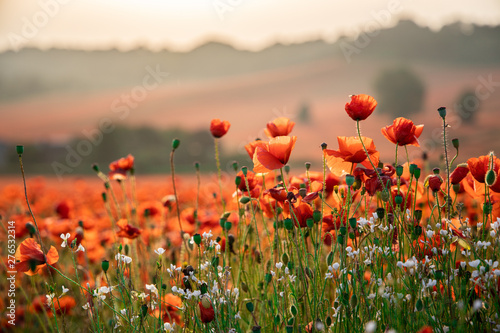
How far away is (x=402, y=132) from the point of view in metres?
1.66

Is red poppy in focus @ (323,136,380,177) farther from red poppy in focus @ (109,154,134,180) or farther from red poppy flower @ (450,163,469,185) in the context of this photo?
red poppy in focus @ (109,154,134,180)

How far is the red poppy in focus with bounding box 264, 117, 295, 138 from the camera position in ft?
6.50

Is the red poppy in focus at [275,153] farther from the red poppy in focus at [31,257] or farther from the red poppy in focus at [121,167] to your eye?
the red poppy in focus at [121,167]

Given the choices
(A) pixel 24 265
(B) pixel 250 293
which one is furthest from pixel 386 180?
(A) pixel 24 265

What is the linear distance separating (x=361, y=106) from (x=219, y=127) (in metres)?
0.71

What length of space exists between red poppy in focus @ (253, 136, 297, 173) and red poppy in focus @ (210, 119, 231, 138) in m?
0.49

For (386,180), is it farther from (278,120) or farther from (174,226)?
(174,226)

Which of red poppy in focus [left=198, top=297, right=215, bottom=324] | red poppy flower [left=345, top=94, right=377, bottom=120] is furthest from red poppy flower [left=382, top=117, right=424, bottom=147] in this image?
red poppy in focus [left=198, top=297, right=215, bottom=324]

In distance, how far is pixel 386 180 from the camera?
1606 millimetres

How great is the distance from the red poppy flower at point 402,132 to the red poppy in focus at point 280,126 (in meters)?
0.44

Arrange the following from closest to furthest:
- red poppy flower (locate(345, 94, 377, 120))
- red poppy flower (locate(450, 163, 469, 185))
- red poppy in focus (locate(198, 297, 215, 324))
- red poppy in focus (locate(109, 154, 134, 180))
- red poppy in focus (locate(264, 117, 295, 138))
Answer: red poppy in focus (locate(198, 297, 215, 324)), red poppy flower (locate(345, 94, 377, 120)), red poppy flower (locate(450, 163, 469, 185)), red poppy in focus (locate(264, 117, 295, 138)), red poppy in focus (locate(109, 154, 134, 180))

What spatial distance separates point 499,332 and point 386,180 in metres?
0.56

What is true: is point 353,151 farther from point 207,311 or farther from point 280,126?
point 207,311

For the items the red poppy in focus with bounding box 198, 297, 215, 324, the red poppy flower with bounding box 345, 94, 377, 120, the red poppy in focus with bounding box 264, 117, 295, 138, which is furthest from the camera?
the red poppy in focus with bounding box 264, 117, 295, 138
